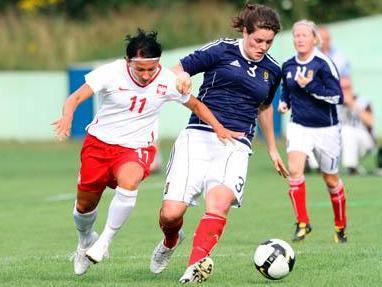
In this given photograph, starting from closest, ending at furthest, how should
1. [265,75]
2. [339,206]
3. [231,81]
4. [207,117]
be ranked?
[207,117], [231,81], [265,75], [339,206]

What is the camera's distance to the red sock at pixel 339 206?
13.2m

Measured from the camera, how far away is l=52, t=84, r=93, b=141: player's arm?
372 inches

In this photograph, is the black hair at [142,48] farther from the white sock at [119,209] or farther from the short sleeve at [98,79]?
the white sock at [119,209]

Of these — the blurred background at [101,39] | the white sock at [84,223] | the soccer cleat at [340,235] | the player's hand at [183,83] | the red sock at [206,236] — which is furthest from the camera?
the blurred background at [101,39]

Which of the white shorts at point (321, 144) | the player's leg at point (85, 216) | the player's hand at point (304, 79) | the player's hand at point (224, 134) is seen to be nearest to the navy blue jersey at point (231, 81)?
the player's hand at point (224, 134)

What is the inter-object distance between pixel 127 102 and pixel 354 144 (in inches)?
499

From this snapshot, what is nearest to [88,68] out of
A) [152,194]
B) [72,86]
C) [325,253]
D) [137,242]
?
[72,86]

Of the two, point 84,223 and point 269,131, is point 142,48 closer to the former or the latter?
point 269,131

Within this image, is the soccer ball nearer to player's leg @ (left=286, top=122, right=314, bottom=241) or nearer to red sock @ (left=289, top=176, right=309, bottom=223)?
player's leg @ (left=286, top=122, right=314, bottom=241)

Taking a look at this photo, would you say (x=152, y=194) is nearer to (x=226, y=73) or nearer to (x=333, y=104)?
(x=333, y=104)

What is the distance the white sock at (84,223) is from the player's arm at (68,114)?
4.37 feet

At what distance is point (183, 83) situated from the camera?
31.5 feet

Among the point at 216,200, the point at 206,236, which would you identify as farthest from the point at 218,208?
the point at 206,236

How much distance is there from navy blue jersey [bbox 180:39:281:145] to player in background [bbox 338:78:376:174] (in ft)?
41.0
